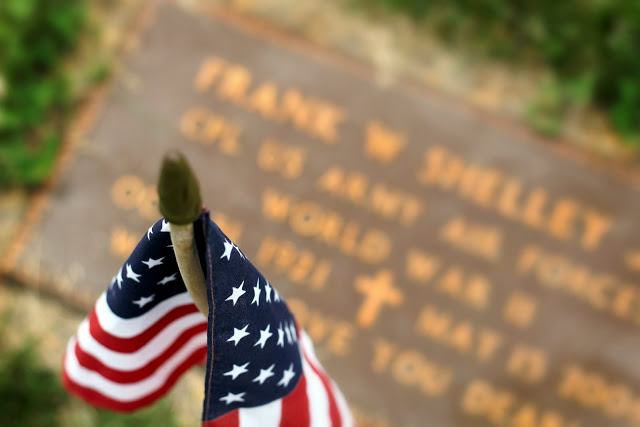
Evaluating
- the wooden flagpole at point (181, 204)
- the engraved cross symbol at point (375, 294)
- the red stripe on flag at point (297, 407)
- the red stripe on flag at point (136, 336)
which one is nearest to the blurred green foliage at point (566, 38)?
the engraved cross symbol at point (375, 294)

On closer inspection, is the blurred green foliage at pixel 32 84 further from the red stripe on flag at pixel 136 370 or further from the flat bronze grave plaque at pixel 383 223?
the red stripe on flag at pixel 136 370

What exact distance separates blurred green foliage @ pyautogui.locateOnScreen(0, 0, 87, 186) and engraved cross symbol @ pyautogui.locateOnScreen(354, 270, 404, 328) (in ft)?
4.70

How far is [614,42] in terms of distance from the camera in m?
2.80

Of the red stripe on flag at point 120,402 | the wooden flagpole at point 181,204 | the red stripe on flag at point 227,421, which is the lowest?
the red stripe on flag at point 120,402

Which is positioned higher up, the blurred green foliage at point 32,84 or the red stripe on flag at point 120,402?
the blurred green foliage at point 32,84

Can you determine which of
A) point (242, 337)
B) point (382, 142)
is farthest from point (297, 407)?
point (382, 142)

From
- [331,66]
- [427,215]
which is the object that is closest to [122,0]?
[331,66]

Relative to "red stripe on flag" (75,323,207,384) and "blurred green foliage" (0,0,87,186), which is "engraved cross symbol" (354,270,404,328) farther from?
"blurred green foliage" (0,0,87,186)

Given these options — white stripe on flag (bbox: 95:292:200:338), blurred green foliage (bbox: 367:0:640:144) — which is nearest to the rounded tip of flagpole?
white stripe on flag (bbox: 95:292:200:338)

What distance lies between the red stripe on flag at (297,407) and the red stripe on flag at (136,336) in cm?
27

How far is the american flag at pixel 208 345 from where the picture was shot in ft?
3.48

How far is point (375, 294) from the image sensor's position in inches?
103

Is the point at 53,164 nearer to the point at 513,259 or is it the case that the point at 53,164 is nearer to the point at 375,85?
the point at 375,85

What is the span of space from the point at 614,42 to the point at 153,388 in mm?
2479
